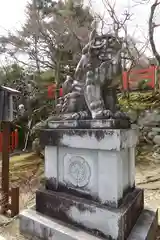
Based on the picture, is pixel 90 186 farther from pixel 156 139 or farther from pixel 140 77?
pixel 140 77

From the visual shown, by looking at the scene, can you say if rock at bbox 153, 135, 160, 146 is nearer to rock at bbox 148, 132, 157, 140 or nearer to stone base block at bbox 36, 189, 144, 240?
A: rock at bbox 148, 132, 157, 140

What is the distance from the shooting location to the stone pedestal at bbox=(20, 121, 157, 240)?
7.25 ft

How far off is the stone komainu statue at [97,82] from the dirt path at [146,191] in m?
1.80

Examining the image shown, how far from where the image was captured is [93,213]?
7.43 feet

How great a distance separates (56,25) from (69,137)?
34.3 ft

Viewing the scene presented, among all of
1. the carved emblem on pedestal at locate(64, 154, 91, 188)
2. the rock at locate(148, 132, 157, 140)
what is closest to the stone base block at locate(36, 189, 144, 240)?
the carved emblem on pedestal at locate(64, 154, 91, 188)

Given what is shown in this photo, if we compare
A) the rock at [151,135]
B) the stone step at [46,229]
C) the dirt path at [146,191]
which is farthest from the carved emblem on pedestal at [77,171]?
the rock at [151,135]

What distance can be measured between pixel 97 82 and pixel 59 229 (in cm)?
188

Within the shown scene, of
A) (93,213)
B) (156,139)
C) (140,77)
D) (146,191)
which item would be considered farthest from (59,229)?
(140,77)

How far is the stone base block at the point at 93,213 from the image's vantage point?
2.15 m

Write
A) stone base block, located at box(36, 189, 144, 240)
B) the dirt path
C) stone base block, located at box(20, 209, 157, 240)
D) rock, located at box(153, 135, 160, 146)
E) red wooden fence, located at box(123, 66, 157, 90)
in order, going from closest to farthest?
1. stone base block, located at box(36, 189, 144, 240)
2. stone base block, located at box(20, 209, 157, 240)
3. the dirt path
4. rock, located at box(153, 135, 160, 146)
5. red wooden fence, located at box(123, 66, 157, 90)

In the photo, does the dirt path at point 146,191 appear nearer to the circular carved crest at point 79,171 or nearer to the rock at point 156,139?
the circular carved crest at point 79,171

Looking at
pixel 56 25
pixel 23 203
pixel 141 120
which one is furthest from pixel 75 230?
pixel 56 25

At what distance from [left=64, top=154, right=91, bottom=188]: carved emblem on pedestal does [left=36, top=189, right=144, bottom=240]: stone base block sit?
0.65 ft
